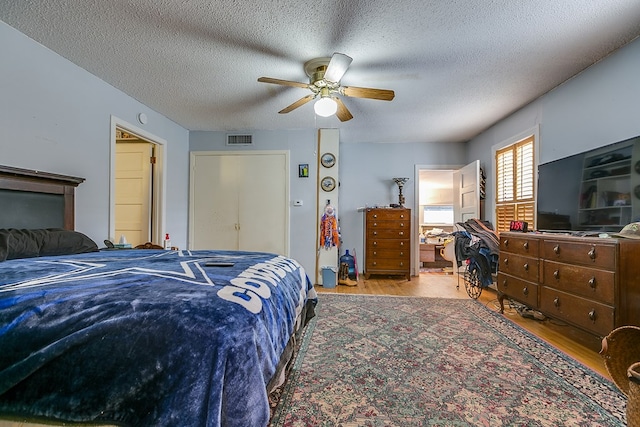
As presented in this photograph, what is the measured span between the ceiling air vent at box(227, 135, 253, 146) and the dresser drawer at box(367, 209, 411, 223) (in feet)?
7.56

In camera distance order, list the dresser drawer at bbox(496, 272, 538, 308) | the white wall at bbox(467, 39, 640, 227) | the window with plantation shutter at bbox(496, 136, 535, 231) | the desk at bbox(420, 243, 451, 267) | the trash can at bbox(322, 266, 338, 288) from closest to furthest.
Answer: the white wall at bbox(467, 39, 640, 227) < the dresser drawer at bbox(496, 272, 538, 308) < the window with plantation shutter at bbox(496, 136, 535, 231) < the trash can at bbox(322, 266, 338, 288) < the desk at bbox(420, 243, 451, 267)

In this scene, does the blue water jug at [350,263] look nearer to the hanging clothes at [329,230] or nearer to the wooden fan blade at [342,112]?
the hanging clothes at [329,230]

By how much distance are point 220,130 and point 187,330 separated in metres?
4.33

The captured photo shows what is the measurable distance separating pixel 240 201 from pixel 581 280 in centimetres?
409

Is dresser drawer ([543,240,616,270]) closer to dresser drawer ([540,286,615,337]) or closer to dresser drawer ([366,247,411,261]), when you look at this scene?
dresser drawer ([540,286,615,337])

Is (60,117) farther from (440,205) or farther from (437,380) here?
(440,205)

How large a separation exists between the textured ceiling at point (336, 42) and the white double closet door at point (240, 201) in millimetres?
1239

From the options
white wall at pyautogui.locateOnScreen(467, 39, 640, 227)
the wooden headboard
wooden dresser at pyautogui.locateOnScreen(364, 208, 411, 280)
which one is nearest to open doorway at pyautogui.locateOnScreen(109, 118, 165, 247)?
the wooden headboard

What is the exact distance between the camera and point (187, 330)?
0.84 meters

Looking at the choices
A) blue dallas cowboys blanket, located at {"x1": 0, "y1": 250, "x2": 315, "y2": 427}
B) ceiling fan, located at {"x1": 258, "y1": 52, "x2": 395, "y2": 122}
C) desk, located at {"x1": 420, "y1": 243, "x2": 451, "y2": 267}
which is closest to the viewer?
blue dallas cowboys blanket, located at {"x1": 0, "y1": 250, "x2": 315, "y2": 427}

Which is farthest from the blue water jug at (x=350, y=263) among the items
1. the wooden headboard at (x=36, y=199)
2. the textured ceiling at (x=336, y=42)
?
the wooden headboard at (x=36, y=199)

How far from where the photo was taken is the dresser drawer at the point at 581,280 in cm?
185

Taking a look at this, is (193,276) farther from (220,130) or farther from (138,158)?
(220,130)

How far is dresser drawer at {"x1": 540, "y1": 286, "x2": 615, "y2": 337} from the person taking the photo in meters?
1.86
